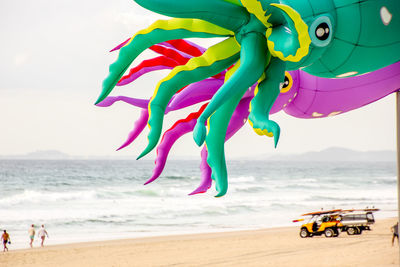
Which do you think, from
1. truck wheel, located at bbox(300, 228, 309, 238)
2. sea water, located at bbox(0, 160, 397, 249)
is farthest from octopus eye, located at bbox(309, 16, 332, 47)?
sea water, located at bbox(0, 160, 397, 249)

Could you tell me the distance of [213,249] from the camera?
1306 cm

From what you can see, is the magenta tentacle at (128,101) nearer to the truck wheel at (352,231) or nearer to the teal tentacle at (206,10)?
the teal tentacle at (206,10)

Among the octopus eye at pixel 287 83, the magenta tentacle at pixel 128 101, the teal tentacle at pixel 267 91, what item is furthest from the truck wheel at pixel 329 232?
the teal tentacle at pixel 267 91

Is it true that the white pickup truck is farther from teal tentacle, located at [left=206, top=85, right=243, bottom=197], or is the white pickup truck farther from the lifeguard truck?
teal tentacle, located at [left=206, top=85, right=243, bottom=197]

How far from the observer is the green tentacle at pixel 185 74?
2713 mm

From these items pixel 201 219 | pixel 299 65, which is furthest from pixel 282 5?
pixel 201 219

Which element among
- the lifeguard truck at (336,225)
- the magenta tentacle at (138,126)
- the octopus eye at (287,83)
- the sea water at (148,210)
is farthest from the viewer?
the sea water at (148,210)

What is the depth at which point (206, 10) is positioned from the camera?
2.49 m

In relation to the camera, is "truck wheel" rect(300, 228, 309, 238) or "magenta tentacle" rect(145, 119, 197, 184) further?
"truck wheel" rect(300, 228, 309, 238)

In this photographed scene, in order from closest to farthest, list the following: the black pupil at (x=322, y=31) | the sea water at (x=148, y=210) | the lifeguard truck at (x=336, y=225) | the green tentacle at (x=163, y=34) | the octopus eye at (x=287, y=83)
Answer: the black pupil at (x=322, y=31) → the green tentacle at (x=163, y=34) → the octopus eye at (x=287, y=83) → the lifeguard truck at (x=336, y=225) → the sea water at (x=148, y=210)

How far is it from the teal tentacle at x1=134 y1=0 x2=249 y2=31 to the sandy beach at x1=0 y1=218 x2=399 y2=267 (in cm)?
854

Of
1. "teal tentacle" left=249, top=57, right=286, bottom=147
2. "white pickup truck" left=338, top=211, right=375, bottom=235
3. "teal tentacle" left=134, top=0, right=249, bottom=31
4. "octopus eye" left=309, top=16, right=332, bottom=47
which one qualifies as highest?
"teal tentacle" left=134, top=0, right=249, bottom=31

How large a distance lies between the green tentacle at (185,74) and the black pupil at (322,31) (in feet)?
1.32

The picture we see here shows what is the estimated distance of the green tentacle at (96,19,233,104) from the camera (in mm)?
2660
